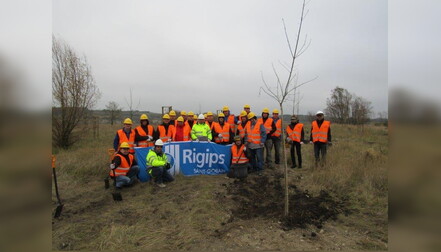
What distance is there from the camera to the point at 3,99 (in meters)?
1.51

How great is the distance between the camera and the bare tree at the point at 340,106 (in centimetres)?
2827

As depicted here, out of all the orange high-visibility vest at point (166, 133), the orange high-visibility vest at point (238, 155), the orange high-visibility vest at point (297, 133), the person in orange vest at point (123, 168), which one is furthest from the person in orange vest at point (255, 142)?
the person in orange vest at point (123, 168)

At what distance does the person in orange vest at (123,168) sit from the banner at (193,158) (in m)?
0.44

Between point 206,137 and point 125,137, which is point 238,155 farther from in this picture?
point 125,137

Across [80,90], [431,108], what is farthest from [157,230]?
[80,90]

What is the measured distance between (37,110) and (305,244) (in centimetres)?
404

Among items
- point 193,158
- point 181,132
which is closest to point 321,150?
point 193,158

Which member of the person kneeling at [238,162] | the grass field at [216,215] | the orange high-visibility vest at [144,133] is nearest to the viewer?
the grass field at [216,215]

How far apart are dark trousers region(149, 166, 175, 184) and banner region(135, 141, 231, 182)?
43cm

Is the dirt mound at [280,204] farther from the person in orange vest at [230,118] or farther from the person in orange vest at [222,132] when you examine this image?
the person in orange vest at [230,118]

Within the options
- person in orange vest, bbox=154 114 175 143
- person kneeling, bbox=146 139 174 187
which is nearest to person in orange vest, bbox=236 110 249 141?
person in orange vest, bbox=154 114 175 143

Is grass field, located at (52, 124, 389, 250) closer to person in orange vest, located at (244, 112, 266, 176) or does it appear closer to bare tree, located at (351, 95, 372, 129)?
person in orange vest, located at (244, 112, 266, 176)

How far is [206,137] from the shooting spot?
8227 mm

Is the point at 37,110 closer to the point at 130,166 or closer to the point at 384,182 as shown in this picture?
the point at 130,166
